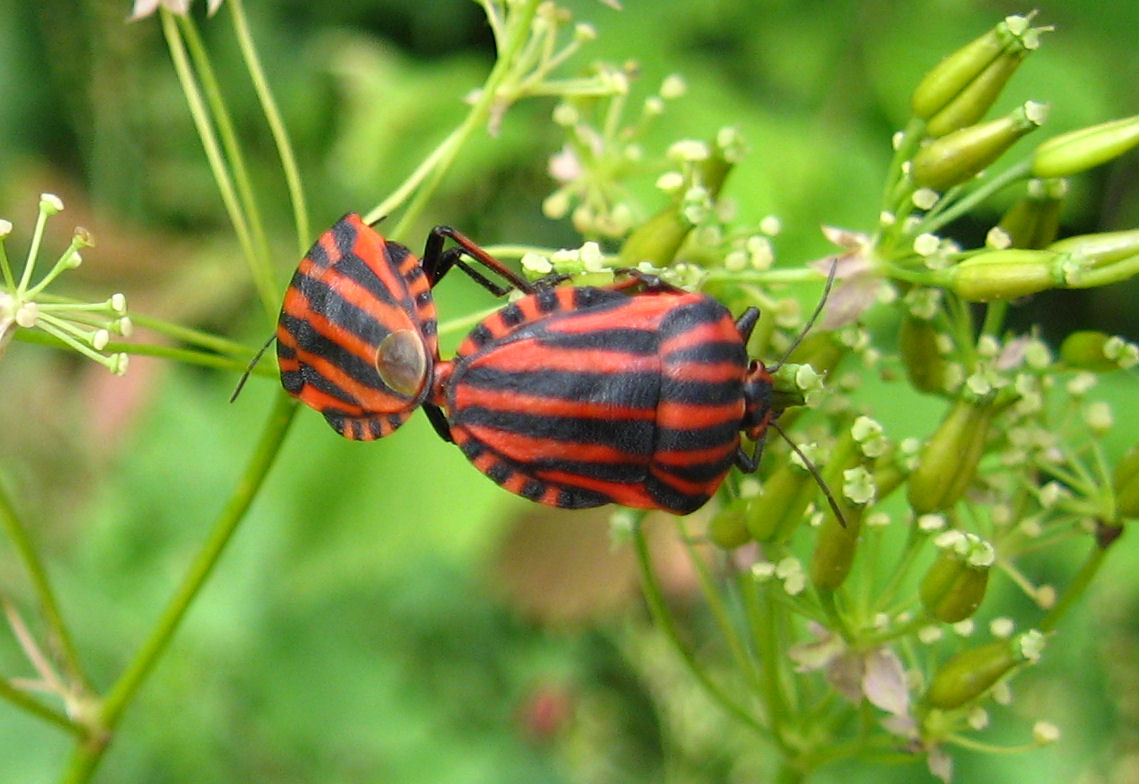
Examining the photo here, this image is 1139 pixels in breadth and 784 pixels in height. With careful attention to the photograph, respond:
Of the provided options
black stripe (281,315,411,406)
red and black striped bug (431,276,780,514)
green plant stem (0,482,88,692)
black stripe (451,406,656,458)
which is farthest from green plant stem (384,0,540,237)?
green plant stem (0,482,88,692)

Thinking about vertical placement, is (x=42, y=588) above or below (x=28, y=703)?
above

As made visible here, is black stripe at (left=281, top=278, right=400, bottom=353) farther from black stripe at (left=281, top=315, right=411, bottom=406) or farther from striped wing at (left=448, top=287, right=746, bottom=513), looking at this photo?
striped wing at (left=448, top=287, right=746, bottom=513)

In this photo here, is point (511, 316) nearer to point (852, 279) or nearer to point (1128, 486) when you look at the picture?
point (852, 279)

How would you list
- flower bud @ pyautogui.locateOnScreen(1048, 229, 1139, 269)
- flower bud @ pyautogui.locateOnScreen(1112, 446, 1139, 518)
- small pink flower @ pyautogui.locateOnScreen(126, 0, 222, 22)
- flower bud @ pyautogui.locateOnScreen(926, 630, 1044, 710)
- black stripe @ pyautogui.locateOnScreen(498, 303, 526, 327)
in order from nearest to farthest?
flower bud @ pyautogui.locateOnScreen(1048, 229, 1139, 269)
black stripe @ pyautogui.locateOnScreen(498, 303, 526, 327)
flower bud @ pyautogui.locateOnScreen(926, 630, 1044, 710)
flower bud @ pyautogui.locateOnScreen(1112, 446, 1139, 518)
small pink flower @ pyautogui.locateOnScreen(126, 0, 222, 22)

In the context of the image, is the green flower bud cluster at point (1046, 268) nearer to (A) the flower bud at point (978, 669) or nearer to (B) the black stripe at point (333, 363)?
(A) the flower bud at point (978, 669)

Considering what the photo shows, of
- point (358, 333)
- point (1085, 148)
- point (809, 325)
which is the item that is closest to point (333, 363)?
point (358, 333)

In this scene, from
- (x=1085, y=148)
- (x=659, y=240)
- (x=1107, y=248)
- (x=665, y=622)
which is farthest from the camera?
(x=665, y=622)

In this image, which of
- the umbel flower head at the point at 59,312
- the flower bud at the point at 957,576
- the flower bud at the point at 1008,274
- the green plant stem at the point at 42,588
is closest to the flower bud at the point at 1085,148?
the flower bud at the point at 1008,274
